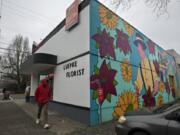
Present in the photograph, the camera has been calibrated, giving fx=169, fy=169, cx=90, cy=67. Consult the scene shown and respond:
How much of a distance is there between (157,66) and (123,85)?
687 centimetres

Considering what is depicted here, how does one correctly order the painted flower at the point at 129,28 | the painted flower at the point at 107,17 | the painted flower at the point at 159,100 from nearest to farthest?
1. the painted flower at the point at 107,17
2. the painted flower at the point at 129,28
3. the painted flower at the point at 159,100

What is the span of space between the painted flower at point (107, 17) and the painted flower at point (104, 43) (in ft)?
1.89

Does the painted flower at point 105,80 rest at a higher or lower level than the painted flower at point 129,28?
lower

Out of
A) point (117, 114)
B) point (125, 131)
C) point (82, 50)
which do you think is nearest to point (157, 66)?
point (117, 114)

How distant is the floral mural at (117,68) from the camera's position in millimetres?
7707

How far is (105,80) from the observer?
804 centimetres

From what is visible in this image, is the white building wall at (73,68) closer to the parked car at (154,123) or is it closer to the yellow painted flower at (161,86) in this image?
the parked car at (154,123)

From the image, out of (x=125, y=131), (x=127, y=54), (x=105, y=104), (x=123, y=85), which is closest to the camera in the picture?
(x=125, y=131)

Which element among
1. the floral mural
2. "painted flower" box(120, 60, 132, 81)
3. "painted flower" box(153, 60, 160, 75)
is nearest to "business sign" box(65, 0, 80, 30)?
the floral mural

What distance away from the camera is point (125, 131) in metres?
4.02

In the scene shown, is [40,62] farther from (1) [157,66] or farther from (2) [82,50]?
(1) [157,66]

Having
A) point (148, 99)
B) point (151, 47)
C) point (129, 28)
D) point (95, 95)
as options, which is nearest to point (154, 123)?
point (95, 95)

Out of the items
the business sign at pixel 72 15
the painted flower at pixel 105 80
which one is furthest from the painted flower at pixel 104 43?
the business sign at pixel 72 15

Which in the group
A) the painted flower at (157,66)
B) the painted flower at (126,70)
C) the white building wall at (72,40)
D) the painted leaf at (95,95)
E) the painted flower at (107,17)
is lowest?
the painted leaf at (95,95)
